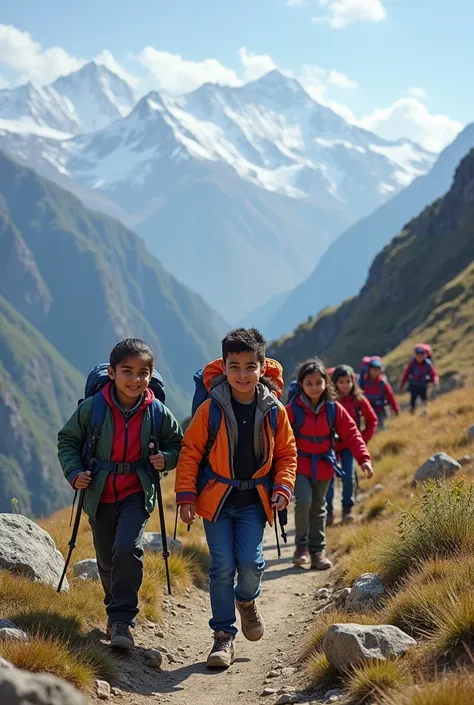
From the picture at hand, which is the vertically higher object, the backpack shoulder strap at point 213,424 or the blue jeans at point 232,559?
A: the backpack shoulder strap at point 213,424

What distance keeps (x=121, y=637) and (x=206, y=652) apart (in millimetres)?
1278

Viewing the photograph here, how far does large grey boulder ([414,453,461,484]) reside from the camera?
11.1 metres

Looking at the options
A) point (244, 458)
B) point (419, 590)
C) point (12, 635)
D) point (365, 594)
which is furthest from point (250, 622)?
point (12, 635)

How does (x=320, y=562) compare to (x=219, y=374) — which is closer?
(x=219, y=374)

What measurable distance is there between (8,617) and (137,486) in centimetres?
143

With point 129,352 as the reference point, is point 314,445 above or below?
below

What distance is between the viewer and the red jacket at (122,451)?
21.1ft

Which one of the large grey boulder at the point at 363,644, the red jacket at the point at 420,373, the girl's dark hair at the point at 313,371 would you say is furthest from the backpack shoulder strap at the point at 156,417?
the red jacket at the point at 420,373

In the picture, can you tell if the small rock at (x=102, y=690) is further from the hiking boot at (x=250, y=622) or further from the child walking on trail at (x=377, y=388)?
the child walking on trail at (x=377, y=388)

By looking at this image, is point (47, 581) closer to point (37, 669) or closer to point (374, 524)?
point (37, 669)

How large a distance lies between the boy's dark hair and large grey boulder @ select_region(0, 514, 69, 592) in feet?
8.26

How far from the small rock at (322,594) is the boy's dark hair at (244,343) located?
9.80ft

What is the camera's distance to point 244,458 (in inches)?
257

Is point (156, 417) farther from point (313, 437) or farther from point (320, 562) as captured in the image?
point (320, 562)
